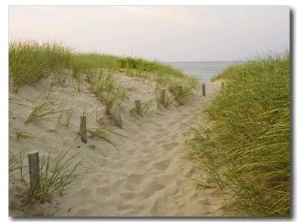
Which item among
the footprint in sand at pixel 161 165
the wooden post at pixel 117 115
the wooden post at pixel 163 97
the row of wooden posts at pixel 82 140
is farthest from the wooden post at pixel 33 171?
the wooden post at pixel 163 97

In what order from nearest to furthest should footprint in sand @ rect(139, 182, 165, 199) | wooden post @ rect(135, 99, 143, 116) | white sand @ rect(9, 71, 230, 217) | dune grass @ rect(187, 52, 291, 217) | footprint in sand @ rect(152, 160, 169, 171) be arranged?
dune grass @ rect(187, 52, 291, 217), white sand @ rect(9, 71, 230, 217), footprint in sand @ rect(139, 182, 165, 199), footprint in sand @ rect(152, 160, 169, 171), wooden post @ rect(135, 99, 143, 116)

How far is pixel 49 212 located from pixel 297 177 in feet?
6.53

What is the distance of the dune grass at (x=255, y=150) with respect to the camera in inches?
85.3

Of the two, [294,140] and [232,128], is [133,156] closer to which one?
[232,128]

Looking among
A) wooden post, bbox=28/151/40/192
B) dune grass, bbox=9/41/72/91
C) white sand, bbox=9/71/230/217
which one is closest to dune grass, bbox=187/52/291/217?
white sand, bbox=9/71/230/217

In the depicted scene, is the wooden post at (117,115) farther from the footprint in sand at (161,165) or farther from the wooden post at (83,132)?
the footprint in sand at (161,165)

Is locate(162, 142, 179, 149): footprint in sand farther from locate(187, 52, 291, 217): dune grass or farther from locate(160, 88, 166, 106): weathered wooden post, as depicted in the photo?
locate(160, 88, 166, 106): weathered wooden post

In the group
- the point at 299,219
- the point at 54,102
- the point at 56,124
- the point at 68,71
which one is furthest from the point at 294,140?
the point at 68,71

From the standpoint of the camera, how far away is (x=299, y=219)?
6.75 feet

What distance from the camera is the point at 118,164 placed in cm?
348

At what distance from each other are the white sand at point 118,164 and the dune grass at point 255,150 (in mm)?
207

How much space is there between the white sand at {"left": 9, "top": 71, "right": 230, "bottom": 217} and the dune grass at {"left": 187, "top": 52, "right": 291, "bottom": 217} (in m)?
0.21

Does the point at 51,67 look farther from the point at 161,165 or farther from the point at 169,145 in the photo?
the point at 161,165

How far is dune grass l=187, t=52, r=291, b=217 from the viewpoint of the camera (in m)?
2.17
